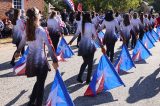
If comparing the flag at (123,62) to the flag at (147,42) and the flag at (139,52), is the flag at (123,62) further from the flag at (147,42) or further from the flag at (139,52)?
the flag at (147,42)

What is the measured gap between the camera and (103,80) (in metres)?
9.84

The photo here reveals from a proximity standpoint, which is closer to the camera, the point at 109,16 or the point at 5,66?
the point at 109,16

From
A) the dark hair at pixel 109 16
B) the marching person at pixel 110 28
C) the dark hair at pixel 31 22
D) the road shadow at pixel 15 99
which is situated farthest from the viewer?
the marching person at pixel 110 28

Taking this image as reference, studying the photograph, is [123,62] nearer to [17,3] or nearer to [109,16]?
[109,16]

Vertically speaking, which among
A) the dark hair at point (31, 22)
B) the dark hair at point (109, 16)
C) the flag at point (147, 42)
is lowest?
the flag at point (147, 42)

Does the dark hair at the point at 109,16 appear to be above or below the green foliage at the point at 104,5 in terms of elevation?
above

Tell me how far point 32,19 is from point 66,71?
584cm

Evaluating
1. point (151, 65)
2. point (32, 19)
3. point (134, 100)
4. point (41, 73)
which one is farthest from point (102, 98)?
point (151, 65)

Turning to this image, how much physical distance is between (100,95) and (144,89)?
1.47 meters

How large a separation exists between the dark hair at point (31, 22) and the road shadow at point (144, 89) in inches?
121

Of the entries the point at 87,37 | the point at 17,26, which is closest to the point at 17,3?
the point at 17,26

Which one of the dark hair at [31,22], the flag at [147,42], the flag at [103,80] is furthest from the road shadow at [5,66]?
the flag at [147,42]

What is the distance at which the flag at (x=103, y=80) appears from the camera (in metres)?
9.63

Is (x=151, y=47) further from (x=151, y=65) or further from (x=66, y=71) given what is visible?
(x=66, y=71)
